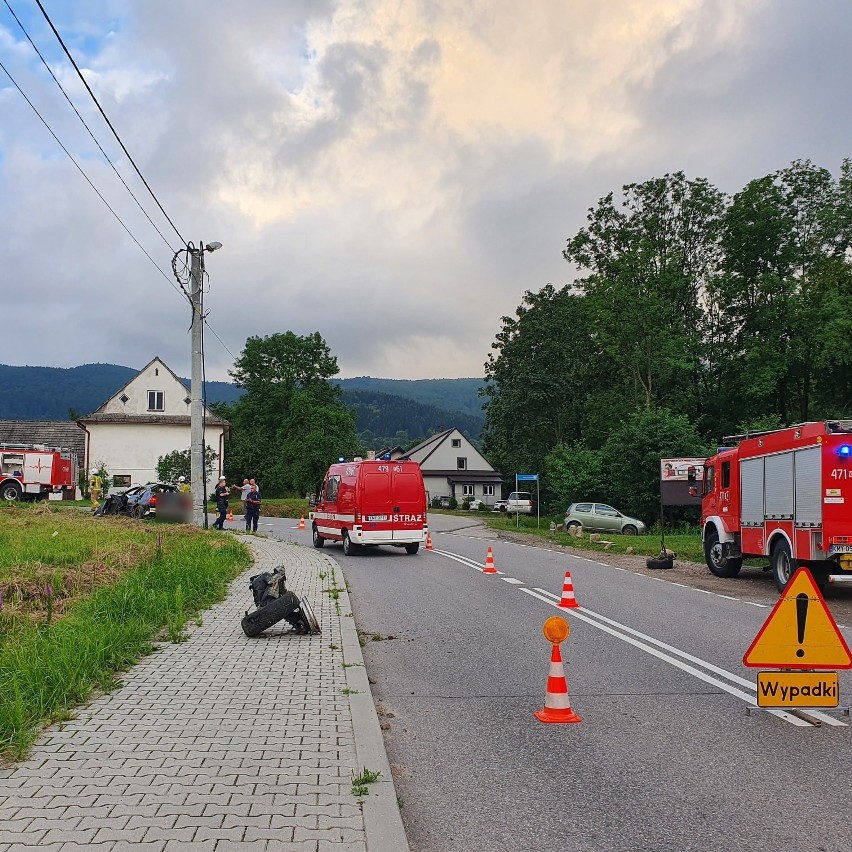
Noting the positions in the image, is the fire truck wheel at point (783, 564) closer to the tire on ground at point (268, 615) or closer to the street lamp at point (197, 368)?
the tire on ground at point (268, 615)

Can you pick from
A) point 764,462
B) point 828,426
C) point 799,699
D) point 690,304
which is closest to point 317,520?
point 764,462

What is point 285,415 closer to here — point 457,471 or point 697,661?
point 457,471

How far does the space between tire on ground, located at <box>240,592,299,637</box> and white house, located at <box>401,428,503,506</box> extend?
262ft

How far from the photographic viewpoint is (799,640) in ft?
21.1

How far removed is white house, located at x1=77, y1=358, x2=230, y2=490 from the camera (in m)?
56.1

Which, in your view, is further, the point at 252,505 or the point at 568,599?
the point at 252,505

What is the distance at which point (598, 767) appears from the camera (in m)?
5.29

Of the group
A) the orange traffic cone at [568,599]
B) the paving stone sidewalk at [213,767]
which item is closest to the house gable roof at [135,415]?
the orange traffic cone at [568,599]

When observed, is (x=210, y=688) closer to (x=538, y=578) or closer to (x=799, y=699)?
(x=799, y=699)

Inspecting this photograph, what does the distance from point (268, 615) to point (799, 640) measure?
5328 millimetres

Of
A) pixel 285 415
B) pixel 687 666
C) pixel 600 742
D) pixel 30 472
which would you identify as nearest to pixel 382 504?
pixel 687 666

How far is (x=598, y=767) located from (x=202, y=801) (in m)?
2.42

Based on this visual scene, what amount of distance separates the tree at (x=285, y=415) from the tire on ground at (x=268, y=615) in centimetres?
5401

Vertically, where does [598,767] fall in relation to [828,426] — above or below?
below
